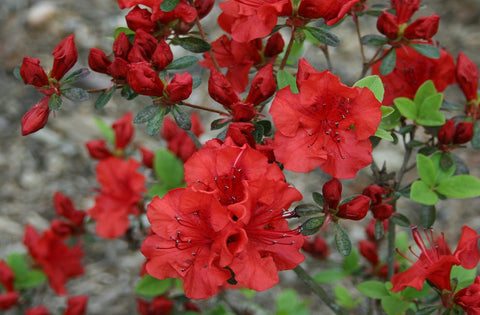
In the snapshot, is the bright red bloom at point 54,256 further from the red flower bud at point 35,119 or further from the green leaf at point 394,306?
the green leaf at point 394,306

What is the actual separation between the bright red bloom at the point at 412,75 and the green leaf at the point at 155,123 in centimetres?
74

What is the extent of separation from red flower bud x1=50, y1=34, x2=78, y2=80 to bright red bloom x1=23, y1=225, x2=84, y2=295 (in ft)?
3.25

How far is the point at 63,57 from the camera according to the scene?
1494 millimetres

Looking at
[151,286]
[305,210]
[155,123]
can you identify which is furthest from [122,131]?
[305,210]

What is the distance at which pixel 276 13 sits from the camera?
139 centimetres

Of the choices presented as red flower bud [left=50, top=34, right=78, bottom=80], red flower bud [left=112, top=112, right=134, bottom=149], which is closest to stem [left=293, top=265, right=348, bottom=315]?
red flower bud [left=50, top=34, right=78, bottom=80]

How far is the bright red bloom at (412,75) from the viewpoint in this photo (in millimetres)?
1766

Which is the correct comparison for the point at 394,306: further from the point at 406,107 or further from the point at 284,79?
the point at 284,79

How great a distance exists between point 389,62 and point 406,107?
143 mm

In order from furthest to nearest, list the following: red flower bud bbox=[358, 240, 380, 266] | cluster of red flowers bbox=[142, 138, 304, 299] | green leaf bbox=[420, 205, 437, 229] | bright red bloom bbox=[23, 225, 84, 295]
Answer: bright red bloom bbox=[23, 225, 84, 295]
red flower bud bbox=[358, 240, 380, 266]
green leaf bbox=[420, 205, 437, 229]
cluster of red flowers bbox=[142, 138, 304, 299]

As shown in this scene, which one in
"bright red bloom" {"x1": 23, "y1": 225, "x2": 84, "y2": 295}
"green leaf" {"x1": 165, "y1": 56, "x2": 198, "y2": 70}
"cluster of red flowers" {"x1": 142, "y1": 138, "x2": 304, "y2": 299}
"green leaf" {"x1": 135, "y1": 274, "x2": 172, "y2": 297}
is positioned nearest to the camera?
"cluster of red flowers" {"x1": 142, "y1": 138, "x2": 304, "y2": 299}

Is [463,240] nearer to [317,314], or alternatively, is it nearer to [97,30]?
[317,314]

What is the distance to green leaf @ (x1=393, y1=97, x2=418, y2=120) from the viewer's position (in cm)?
162

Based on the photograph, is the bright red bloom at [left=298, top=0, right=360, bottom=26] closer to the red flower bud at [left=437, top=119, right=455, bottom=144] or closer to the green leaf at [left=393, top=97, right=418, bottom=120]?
the green leaf at [left=393, top=97, right=418, bottom=120]
